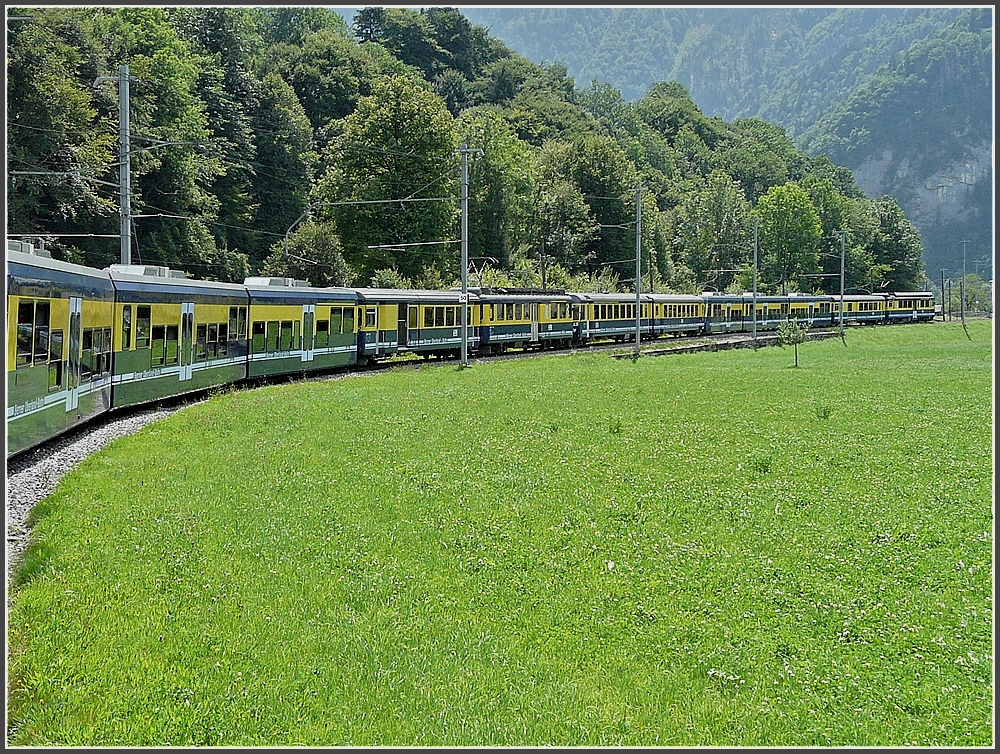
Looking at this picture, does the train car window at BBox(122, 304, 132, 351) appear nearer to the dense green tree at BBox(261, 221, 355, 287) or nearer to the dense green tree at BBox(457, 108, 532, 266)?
the dense green tree at BBox(261, 221, 355, 287)

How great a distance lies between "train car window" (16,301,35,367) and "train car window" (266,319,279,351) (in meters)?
14.7

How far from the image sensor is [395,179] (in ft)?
195

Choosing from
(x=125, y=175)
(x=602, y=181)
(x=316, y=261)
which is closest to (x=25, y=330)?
(x=125, y=175)

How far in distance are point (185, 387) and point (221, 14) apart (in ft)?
211

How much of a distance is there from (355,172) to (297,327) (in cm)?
3051

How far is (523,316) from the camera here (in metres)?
50.1

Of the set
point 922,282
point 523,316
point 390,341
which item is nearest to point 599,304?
point 523,316

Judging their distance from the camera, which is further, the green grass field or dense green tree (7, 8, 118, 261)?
dense green tree (7, 8, 118, 261)

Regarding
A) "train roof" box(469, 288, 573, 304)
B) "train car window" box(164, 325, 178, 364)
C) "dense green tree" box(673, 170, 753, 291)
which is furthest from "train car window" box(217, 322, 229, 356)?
"dense green tree" box(673, 170, 753, 291)

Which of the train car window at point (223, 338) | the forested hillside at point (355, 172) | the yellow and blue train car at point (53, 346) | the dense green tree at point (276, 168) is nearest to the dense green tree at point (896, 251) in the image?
the forested hillside at point (355, 172)

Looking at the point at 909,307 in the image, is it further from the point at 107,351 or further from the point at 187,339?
the point at 107,351

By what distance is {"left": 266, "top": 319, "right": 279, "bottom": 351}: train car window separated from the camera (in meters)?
29.3

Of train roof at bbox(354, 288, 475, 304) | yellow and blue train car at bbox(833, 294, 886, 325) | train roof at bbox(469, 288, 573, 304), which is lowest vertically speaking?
train roof at bbox(354, 288, 475, 304)

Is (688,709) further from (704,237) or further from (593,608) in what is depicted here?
(704,237)
